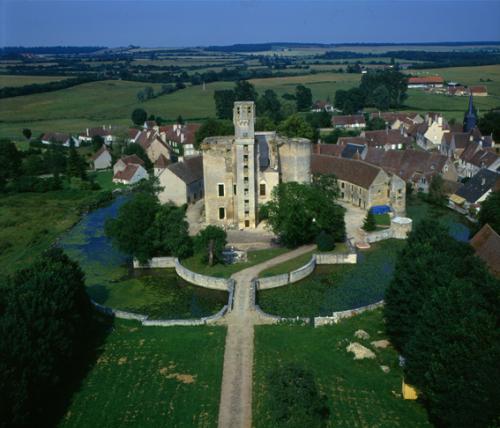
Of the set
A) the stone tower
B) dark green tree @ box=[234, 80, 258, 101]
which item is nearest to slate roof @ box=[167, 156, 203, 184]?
the stone tower

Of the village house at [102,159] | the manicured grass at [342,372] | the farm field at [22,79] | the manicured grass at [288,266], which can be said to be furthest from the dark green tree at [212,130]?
the farm field at [22,79]

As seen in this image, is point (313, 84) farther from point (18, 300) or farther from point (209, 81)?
point (18, 300)

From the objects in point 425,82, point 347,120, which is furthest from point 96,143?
point 425,82

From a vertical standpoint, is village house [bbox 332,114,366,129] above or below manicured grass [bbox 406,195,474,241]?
below

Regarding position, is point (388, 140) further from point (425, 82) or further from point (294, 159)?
point (425, 82)

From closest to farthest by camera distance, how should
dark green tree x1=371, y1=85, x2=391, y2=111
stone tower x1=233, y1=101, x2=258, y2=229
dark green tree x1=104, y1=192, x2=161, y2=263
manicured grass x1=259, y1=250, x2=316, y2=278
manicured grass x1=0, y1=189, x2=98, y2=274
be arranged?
manicured grass x1=259, y1=250, x2=316, y2=278, dark green tree x1=104, y1=192, x2=161, y2=263, manicured grass x1=0, y1=189, x2=98, y2=274, stone tower x1=233, y1=101, x2=258, y2=229, dark green tree x1=371, y1=85, x2=391, y2=111

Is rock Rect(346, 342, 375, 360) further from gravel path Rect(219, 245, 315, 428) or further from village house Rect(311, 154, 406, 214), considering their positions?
village house Rect(311, 154, 406, 214)

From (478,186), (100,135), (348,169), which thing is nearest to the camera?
(478,186)
